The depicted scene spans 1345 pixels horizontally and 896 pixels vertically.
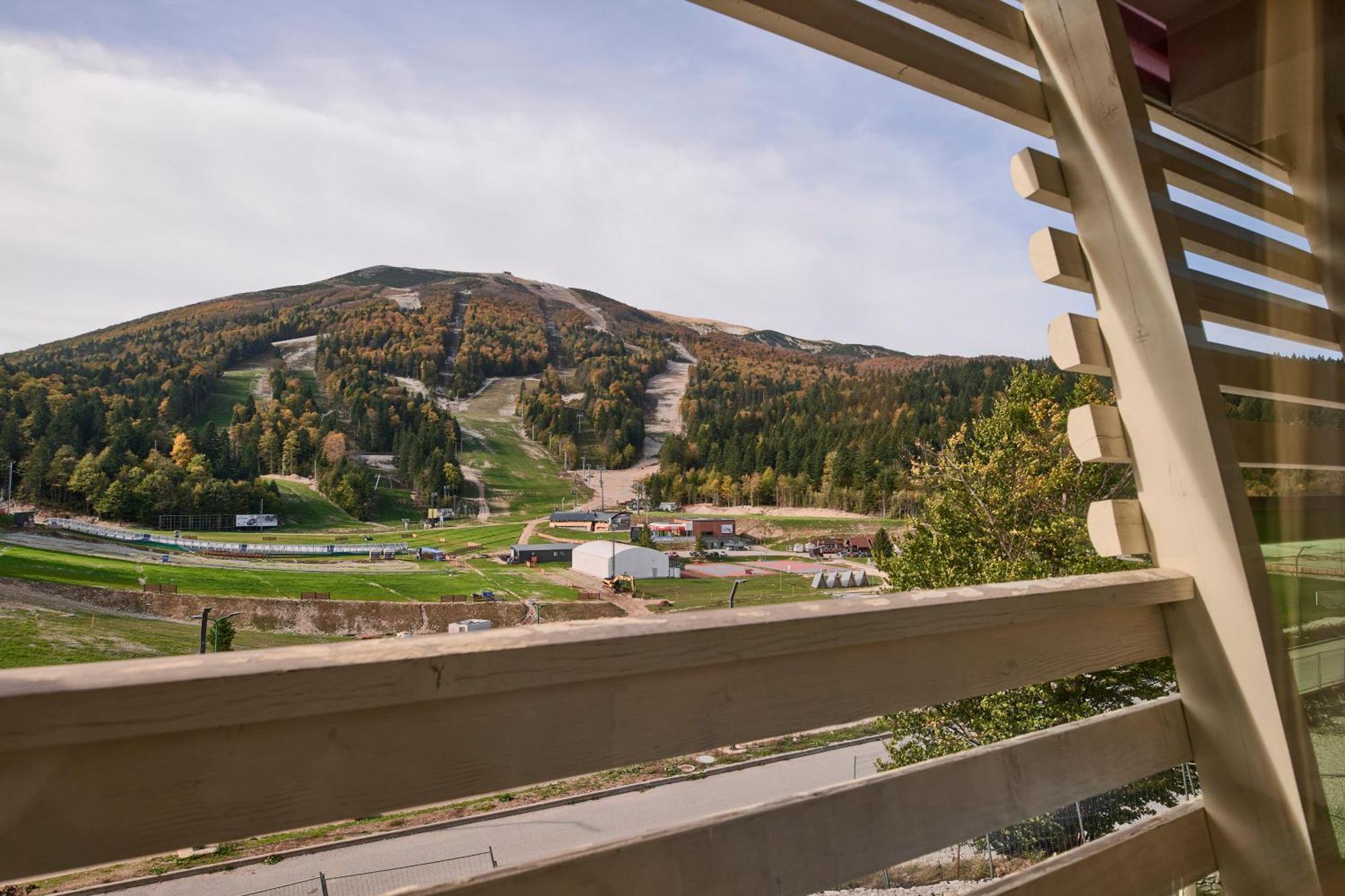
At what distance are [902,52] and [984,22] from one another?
200 mm

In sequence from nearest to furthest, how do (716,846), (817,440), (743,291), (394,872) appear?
(716,846)
(394,872)
(817,440)
(743,291)

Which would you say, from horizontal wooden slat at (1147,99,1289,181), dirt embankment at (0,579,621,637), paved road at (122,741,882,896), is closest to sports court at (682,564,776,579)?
dirt embankment at (0,579,621,637)

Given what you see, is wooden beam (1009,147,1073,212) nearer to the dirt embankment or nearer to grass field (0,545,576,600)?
the dirt embankment

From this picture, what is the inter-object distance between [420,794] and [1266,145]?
58.3 inches

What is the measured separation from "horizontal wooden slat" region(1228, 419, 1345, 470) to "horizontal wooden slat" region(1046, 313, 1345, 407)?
0.14ft

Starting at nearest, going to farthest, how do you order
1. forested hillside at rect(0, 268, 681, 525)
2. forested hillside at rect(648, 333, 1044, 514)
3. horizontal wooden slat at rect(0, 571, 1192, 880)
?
horizontal wooden slat at rect(0, 571, 1192, 880) < forested hillside at rect(0, 268, 681, 525) < forested hillside at rect(648, 333, 1044, 514)

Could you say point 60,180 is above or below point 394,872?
above

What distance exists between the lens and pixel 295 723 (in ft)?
1.67

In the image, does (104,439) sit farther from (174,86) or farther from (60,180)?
(174,86)

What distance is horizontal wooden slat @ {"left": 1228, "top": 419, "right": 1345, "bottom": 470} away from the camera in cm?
97

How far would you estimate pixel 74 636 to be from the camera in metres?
6.89

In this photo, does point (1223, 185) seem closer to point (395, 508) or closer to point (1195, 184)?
point (1195, 184)

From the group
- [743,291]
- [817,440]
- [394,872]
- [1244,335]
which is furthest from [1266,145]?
[743,291]

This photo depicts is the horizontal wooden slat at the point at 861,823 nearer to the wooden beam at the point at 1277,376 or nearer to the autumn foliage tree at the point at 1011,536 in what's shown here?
the wooden beam at the point at 1277,376
